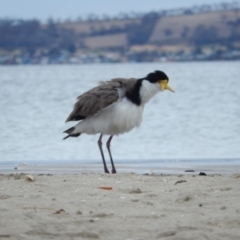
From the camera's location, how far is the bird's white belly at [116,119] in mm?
11617

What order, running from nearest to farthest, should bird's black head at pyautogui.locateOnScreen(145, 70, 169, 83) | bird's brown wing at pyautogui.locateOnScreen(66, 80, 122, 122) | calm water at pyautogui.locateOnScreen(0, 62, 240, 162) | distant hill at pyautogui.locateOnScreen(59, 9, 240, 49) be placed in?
bird's brown wing at pyautogui.locateOnScreen(66, 80, 122, 122)
bird's black head at pyautogui.locateOnScreen(145, 70, 169, 83)
calm water at pyautogui.locateOnScreen(0, 62, 240, 162)
distant hill at pyautogui.locateOnScreen(59, 9, 240, 49)

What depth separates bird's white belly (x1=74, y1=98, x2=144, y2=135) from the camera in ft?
38.1

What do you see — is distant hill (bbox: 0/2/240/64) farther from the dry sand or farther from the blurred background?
the dry sand

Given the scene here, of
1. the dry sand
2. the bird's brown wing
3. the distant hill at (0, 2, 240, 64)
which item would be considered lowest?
the dry sand

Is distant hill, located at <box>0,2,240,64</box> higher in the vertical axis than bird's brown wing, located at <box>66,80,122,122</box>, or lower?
higher

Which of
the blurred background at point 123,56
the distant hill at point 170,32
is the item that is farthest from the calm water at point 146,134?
the distant hill at point 170,32

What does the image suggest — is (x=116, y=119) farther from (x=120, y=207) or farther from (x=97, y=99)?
(x=120, y=207)

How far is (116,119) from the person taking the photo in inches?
459

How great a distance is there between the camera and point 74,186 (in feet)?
31.8

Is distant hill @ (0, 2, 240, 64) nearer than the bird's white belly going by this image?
No

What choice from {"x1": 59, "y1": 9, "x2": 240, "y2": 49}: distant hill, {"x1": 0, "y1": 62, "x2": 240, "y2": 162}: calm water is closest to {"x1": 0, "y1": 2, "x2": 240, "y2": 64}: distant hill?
{"x1": 59, "y1": 9, "x2": 240, "y2": 49}: distant hill

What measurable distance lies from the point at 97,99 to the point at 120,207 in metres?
3.70

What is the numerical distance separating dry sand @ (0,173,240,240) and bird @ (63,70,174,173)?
124 centimetres

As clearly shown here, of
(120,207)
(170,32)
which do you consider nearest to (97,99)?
(120,207)
